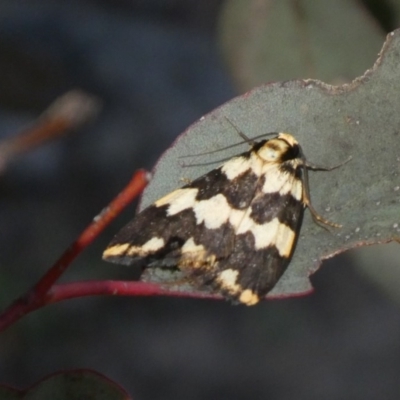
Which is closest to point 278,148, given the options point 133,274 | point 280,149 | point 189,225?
point 280,149

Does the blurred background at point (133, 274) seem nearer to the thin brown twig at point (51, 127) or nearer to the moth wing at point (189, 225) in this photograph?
the moth wing at point (189, 225)

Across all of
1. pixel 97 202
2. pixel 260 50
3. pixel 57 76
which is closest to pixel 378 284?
pixel 260 50

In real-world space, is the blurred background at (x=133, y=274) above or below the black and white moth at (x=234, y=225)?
below

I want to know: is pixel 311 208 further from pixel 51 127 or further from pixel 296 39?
pixel 296 39

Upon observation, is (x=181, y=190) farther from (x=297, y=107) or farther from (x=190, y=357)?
(x=190, y=357)

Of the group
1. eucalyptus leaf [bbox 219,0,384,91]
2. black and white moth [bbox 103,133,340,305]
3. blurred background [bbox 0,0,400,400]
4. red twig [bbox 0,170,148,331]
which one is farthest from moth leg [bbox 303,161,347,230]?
blurred background [bbox 0,0,400,400]

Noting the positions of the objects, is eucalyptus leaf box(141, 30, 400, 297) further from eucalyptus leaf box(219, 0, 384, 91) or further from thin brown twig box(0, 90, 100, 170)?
eucalyptus leaf box(219, 0, 384, 91)

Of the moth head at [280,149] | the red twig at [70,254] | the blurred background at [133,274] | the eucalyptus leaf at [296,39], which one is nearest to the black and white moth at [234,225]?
the moth head at [280,149]
